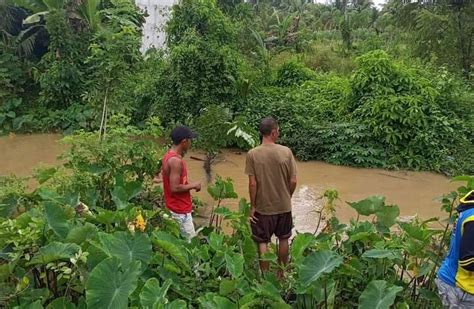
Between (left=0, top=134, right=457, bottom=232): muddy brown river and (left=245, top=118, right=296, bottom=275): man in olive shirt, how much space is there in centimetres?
251

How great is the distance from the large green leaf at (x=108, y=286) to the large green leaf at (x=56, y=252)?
0.37 metres

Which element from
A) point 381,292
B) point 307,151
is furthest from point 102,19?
point 381,292

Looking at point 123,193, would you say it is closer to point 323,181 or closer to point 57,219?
point 57,219

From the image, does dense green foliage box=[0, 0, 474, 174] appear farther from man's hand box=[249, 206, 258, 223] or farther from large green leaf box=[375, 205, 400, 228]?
large green leaf box=[375, 205, 400, 228]

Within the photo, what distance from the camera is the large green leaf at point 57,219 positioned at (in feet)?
10.7

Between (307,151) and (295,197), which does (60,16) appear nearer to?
(307,151)

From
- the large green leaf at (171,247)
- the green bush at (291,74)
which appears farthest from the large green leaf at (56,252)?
the green bush at (291,74)

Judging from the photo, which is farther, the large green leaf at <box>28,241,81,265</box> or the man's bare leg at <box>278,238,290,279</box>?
the man's bare leg at <box>278,238,290,279</box>

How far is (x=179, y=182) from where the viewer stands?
4.37 m

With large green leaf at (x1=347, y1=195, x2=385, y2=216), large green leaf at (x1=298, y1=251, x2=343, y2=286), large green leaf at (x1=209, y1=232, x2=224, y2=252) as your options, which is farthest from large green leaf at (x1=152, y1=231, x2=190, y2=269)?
large green leaf at (x1=347, y1=195, x2=385, y2=216)

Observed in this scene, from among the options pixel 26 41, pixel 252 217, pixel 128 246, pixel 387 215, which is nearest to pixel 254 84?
pixel 26 41

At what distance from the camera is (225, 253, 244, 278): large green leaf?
3191 mm

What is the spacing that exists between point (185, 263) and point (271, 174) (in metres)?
1.34

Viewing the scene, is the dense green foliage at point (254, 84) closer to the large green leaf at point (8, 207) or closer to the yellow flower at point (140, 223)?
the large green leaf at point (8, 207)
